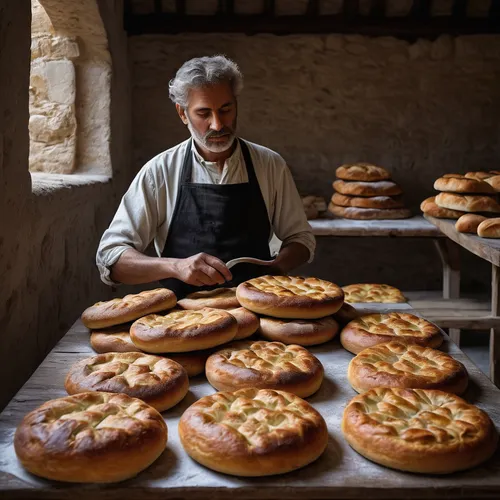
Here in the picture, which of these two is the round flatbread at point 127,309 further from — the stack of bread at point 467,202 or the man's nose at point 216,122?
the stack of bread at point 467,202

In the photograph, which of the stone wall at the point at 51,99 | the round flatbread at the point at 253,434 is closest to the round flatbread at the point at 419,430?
the round flatbread at the point at 253,434

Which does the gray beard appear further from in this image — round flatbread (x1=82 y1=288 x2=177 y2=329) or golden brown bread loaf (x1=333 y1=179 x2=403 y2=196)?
golden brown bread loaf (x1=333 y1=179 x2=403 y2=196)

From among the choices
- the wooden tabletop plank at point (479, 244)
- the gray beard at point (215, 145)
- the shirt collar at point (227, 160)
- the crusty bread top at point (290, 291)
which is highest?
the gray beard at point (215, 145)

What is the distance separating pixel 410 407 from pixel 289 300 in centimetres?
63

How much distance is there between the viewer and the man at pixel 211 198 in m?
3.02

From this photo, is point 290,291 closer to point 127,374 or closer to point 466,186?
point 127,374

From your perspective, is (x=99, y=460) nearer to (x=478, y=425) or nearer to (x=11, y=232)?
(x=478, y=425)

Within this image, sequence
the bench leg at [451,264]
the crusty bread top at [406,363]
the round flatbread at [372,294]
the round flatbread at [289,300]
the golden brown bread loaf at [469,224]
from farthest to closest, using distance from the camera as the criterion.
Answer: the bench leg at [451,264]
the round flatbread at [372,294]
the golden brown bread loaf at [469,224]
the round flatbread at [289,300]
the crusty bread top at [406,363]

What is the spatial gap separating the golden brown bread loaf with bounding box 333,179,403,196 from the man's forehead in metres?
2.40

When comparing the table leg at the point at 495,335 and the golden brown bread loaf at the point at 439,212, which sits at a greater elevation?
the golden brown bread loaf at the point at 439,212

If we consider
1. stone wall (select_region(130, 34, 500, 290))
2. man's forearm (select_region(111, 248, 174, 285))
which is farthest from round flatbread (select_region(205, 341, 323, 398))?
stone wall (select_region(130, 34, 500, 290))

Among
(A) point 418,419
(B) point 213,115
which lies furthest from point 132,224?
(A) point 418,419

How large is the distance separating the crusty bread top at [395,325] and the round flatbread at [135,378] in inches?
28.1

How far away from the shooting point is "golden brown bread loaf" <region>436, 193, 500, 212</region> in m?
4.05
